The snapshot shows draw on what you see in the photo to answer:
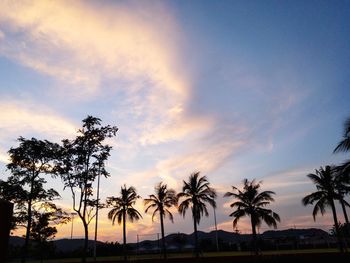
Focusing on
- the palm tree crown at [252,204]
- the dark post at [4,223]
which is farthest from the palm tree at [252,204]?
the dark post at [4,223]

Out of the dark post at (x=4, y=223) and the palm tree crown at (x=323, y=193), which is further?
the palm tree crown at (x=323, y=193)

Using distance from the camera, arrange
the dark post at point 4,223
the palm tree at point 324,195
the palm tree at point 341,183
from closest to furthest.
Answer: the dark post at point 4,223 < the palm tree at point 341,183 < the palm tree at point 324,195

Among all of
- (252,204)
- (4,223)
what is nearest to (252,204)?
(252,204)

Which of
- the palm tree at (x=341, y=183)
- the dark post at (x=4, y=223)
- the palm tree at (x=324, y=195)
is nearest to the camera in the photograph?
the dark post at (x=4, y=223)

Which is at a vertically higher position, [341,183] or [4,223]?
[341,183]

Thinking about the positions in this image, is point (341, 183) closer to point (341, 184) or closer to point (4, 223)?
point (341, 184)

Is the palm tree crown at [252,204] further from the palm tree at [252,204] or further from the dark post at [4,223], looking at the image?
the dark post at [4,223]

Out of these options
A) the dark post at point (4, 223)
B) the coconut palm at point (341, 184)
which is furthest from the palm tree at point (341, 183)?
the dark post at point (4, 223)

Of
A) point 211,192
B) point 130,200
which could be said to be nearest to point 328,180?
point 211,192

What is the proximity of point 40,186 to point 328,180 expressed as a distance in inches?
1332

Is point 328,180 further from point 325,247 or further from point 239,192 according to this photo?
point 325,247

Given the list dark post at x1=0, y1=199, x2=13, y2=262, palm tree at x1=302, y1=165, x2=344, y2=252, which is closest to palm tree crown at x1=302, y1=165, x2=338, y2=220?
palm tree at x1=302, y1=165, x2=344, y2=252

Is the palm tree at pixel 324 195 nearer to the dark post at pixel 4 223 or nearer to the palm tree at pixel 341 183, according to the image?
the palm tree at pixel 341 183

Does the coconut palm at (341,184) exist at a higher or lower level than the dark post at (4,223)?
higher
